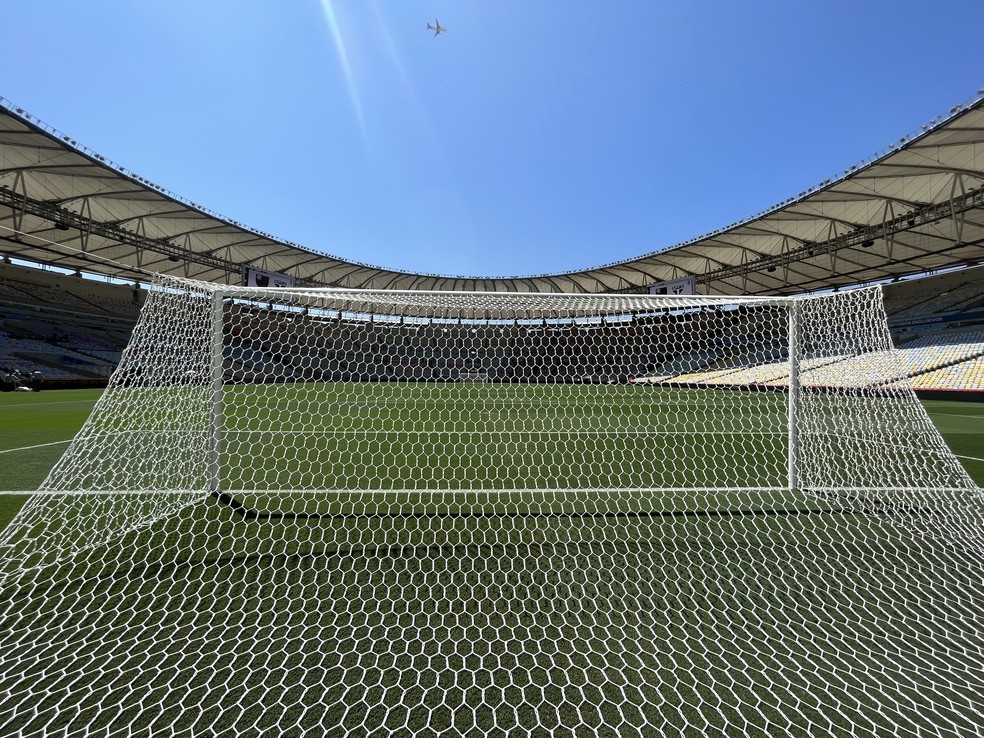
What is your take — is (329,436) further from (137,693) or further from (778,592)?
(778,592)

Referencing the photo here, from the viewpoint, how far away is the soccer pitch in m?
1.34

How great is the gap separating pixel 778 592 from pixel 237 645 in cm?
241

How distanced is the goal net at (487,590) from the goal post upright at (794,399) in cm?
2

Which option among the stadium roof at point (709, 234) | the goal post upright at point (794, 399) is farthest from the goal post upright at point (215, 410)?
the stadium roof at point (709, 234)

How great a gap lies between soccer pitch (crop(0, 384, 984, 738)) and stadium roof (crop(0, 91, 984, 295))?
1131 cm

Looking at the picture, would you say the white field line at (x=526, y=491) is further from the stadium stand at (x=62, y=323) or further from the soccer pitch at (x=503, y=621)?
the stadium stand at (x=62, y=323)

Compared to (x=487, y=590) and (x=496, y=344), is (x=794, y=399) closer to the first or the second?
(x=487, y=590)

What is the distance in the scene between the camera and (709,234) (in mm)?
17156

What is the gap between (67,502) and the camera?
9.90 ft

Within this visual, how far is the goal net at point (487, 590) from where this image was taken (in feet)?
4.46

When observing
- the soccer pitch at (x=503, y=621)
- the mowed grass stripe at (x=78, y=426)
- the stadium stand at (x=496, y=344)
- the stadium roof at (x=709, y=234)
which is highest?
the stadium roof at (x=709, y=234)

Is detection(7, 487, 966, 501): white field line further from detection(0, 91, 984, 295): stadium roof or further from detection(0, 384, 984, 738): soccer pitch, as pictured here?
detection(0, 91, 984, 295): stadium roof

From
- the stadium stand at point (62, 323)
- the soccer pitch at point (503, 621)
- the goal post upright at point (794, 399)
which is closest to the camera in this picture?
the soccer pitch at point (503, 621)

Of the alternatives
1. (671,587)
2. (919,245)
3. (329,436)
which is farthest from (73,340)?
(919,245)
